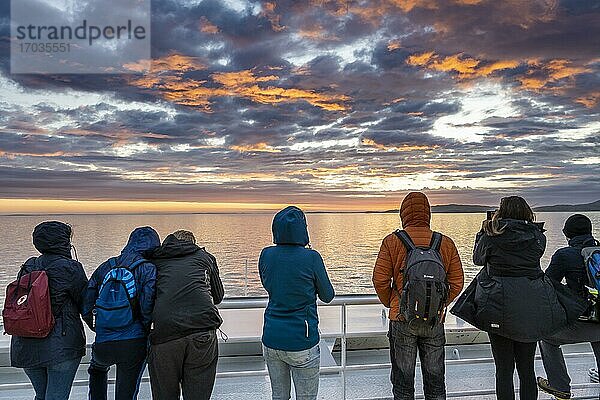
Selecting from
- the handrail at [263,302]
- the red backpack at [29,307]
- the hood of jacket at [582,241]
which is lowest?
the handrail at [263,302]

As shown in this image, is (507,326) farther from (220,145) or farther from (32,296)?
(220,145)

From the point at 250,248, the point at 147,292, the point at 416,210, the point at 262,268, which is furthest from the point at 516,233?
the point at 250,248

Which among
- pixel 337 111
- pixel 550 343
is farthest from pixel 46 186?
pixel 550 343

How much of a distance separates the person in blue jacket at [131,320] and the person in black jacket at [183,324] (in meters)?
0.05

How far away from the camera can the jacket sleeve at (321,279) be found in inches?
74.5

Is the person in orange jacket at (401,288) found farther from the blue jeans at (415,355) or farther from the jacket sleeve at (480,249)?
the jacket sleeve at (480,249)

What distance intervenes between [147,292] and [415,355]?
122cm

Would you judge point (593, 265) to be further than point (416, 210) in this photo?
Yes

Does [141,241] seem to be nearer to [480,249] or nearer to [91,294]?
[91,294]

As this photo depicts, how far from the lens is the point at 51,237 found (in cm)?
196

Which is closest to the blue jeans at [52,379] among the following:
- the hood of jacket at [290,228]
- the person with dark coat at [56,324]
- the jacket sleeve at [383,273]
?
the person with dark coat at [56,324]

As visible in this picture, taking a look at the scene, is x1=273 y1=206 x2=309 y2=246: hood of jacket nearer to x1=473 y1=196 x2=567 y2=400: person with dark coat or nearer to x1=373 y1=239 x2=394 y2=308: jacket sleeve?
x1=373 y1=239 x2=394 y2=308: jacket sleeve

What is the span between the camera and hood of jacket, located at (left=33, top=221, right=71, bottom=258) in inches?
76.5

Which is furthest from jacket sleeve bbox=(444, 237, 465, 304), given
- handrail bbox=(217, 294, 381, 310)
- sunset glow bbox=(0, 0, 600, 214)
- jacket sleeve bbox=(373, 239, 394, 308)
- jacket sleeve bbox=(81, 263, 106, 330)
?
jacket sleeve bbox=(81, 263, 106, 330)
